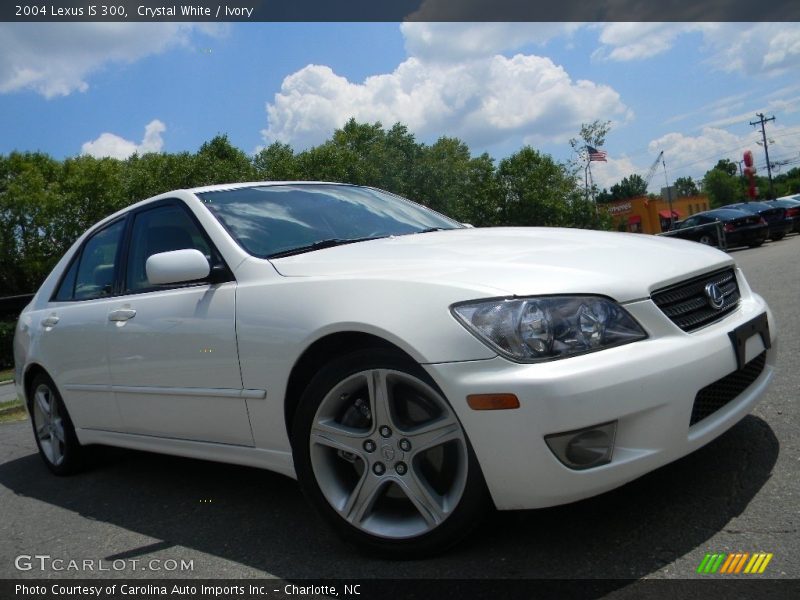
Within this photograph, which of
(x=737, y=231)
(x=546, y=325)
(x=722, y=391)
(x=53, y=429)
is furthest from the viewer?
(x=737, y=231)

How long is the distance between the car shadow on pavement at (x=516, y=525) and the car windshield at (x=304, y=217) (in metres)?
→ 1.25

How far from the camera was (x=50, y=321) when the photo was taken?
4621mm

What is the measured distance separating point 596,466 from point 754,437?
4.66ft

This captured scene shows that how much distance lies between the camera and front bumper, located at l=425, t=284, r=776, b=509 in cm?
231

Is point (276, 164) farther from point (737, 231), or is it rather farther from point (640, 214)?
point (640, 214)

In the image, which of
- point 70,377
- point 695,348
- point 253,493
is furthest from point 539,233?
point 70,377

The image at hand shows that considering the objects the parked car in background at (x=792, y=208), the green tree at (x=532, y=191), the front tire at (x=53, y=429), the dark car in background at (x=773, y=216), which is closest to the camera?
the front tire at (x=53, y=429)

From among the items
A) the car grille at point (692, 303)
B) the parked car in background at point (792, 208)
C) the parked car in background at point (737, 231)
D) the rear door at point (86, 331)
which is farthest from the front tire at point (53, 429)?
the parked car in background at point (792, 208)

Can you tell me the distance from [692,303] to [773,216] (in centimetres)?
2253

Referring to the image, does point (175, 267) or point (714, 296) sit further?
point (175, 267)

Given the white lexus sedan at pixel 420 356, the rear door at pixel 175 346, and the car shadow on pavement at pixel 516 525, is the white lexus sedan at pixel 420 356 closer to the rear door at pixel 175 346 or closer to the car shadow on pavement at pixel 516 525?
the rear door at pixel 175 346

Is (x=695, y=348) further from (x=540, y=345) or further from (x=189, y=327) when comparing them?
(x=189, y=327)

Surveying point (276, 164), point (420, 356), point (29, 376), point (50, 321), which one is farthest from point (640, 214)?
point (420, 356)

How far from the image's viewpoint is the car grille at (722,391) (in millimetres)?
2588
